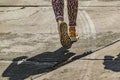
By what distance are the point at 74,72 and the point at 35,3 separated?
3.11 meters

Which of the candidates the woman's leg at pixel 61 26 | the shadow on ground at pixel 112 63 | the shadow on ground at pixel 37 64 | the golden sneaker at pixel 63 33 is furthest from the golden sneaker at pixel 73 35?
the shadow on ground at pixel 112 63

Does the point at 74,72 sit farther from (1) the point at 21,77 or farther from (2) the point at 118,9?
(2) the point at 118,9

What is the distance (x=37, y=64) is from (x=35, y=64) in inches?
1.0

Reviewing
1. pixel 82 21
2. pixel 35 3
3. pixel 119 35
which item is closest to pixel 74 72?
pixel 119 35

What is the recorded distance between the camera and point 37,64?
4.21 metres

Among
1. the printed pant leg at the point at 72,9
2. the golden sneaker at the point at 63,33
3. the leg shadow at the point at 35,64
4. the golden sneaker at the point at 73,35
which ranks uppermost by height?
the printed pant leg at the point at 72,9

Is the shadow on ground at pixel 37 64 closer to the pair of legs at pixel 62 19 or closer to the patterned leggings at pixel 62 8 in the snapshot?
the pair of legs at pixel 62 19

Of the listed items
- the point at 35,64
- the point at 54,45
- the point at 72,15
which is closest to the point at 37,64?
the point at 35,64

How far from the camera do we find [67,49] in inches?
181

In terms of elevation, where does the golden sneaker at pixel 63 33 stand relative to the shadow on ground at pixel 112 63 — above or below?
above

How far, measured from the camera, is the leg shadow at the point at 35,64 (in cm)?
398

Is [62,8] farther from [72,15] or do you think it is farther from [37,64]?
[37,64]

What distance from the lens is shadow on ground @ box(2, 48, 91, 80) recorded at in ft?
13.1

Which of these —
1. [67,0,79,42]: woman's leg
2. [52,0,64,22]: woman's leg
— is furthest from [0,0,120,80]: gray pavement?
[52,0,64,22]: woman's leg
